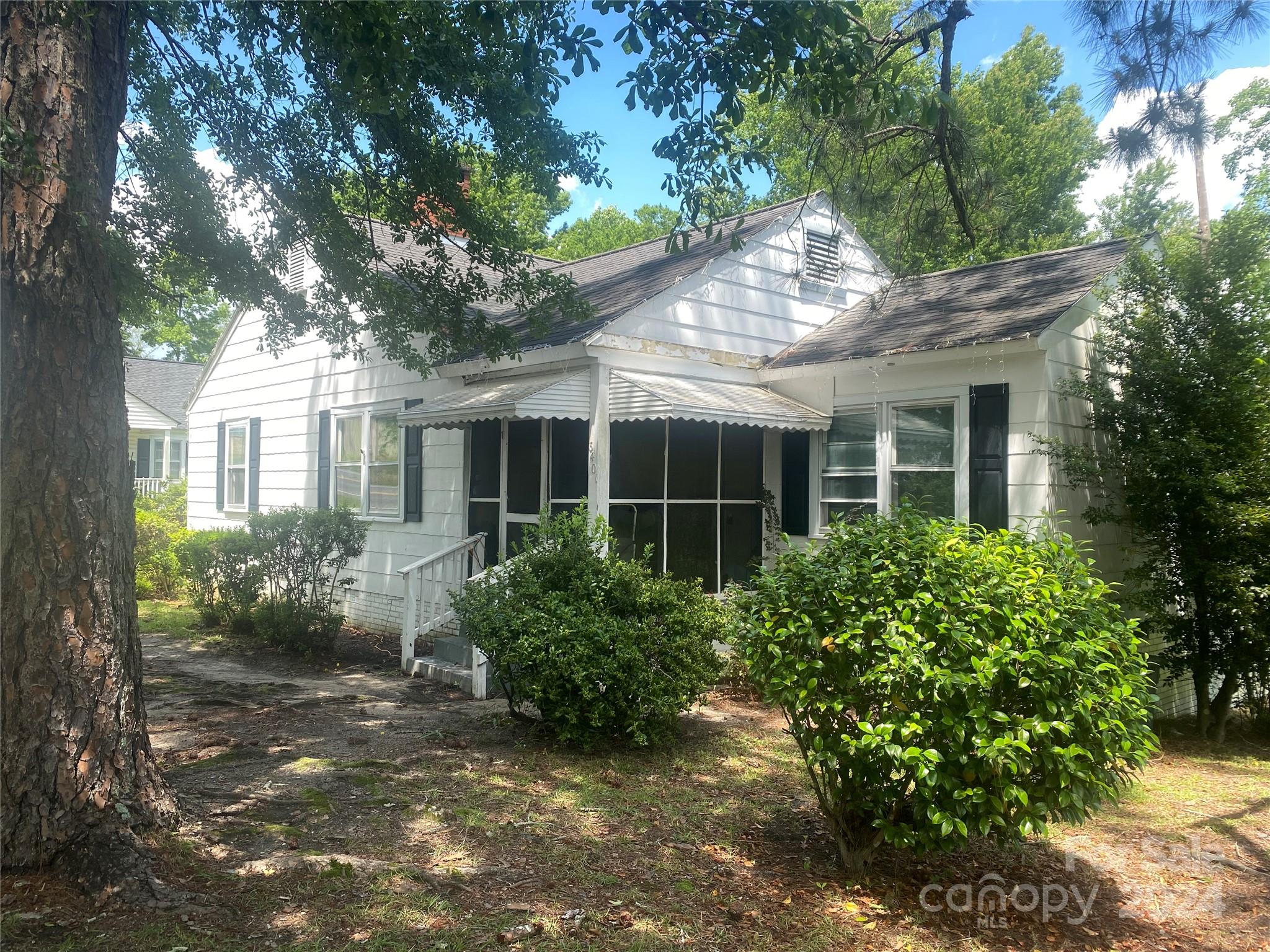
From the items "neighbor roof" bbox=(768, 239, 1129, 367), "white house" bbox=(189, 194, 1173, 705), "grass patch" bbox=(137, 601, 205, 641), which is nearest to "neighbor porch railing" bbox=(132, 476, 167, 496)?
"grass patch" bbox=(137, 601, 205, 641)

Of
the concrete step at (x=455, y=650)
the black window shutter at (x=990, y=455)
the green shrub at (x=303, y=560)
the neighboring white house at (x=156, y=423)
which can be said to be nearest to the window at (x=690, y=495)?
the concrete step at (x=455, y=650)

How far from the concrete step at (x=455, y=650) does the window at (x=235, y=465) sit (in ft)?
23.7

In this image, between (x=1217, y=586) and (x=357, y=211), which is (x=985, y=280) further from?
(x=357, y=211)

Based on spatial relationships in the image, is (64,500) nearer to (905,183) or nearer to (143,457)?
(905,183)

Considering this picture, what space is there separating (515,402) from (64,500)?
14.7 feet

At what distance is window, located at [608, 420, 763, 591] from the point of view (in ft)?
30.2

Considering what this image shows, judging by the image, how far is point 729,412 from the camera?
8430mm

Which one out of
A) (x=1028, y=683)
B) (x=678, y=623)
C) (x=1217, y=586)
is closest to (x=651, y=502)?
(x=678, y=623)

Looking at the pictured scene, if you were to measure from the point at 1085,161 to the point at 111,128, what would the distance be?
2808 cm

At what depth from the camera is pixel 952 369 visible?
831 cm

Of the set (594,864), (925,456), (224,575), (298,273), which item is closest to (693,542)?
(925,456)

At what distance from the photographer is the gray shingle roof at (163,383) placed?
2859cm

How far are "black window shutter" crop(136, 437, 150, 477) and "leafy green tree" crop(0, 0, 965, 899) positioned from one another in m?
23.5

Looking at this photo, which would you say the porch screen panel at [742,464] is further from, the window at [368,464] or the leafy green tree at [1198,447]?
the window at [368,464]
